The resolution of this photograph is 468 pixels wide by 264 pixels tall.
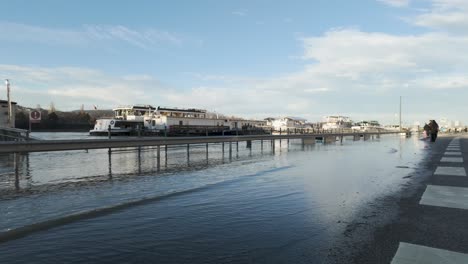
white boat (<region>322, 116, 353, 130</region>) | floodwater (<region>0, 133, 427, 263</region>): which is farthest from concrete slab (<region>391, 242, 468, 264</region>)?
white boat (<region>322, 116, 353, 130</region>)

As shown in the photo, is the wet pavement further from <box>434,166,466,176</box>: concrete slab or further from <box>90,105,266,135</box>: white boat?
<box>90,105,266,135</box>: white boat

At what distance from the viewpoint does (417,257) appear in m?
4.17

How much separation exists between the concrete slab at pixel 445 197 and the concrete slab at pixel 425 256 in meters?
2.99

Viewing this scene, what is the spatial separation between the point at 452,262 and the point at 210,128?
216 ft

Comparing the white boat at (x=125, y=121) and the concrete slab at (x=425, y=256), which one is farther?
the white boat at (x=125, y=121)

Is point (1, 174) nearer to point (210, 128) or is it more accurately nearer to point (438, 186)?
point (438, 186)

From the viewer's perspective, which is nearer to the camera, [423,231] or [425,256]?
[425,256]

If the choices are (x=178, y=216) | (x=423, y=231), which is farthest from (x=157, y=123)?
(x=423, y=231)

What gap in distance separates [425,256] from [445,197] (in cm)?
436

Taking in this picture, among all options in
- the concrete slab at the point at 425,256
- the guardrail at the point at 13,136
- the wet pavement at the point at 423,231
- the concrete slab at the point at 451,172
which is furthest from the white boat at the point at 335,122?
the concrete slab at the point at 425,256

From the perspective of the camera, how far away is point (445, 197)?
7.82m

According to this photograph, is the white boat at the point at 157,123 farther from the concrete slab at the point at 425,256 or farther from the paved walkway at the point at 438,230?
the concrete slab at the point at 425,256

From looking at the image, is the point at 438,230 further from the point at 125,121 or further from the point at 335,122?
the point at 335,122

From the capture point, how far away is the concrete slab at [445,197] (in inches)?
280
